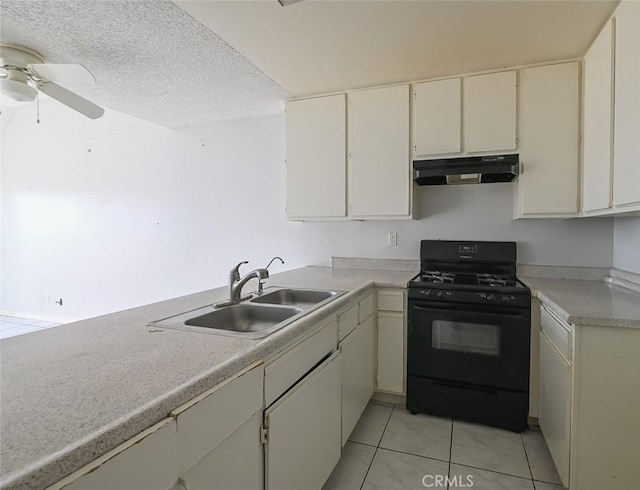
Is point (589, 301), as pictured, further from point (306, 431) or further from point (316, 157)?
point (316, 157)

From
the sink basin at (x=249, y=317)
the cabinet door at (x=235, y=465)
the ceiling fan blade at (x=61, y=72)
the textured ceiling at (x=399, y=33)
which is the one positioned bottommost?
the cabinet door at (x=235, y=465)

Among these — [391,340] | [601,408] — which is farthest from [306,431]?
[601,408]

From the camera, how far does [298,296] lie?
7.00ft

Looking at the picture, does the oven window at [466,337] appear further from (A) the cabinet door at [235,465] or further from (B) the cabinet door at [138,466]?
(B) the cabinet door at [138,466]

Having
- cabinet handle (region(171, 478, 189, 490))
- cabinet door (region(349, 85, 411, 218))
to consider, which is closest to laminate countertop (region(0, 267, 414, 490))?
cabinet handle (region(171, 478, 189, 490))

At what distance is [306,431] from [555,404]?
1.36 meters

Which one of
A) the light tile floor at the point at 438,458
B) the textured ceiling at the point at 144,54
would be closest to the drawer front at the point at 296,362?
the light tile floor at the point at 438,458

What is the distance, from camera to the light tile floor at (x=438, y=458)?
1.76 m

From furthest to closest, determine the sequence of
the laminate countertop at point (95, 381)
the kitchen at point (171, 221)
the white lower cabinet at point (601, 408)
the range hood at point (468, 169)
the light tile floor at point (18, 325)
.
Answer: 1. the light tile floor at point (18, 325)
2. the kitchen at point (171, 221)
3. the range hood at point (468, 169)
4. the white lower cabinet at point (601, 408)
5. the laminate countertop at point (95, 381)

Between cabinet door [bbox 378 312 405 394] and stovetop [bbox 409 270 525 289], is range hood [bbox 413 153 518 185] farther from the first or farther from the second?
cabinet door [bbox 378 312 405 394]

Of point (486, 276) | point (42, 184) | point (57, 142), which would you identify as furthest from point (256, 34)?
point (42, 184)

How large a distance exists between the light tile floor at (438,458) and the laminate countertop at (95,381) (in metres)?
1.05

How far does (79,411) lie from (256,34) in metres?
2.02

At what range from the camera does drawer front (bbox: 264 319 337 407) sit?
1158mm
